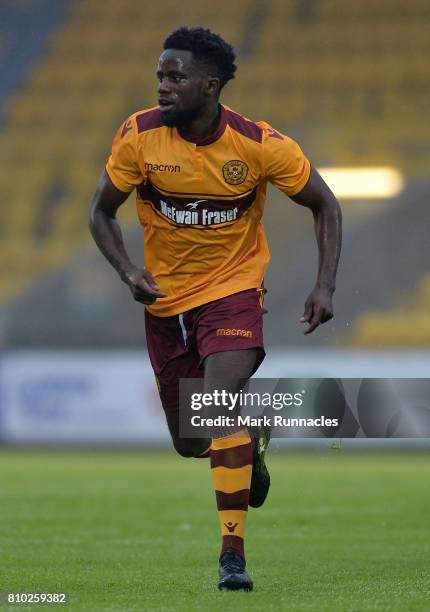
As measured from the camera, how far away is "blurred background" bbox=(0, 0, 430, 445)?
15.9 m

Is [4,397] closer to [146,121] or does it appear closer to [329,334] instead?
[329,334]

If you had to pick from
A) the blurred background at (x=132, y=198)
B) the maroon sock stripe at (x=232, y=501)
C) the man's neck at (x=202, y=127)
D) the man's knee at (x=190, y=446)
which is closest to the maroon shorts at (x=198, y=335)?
the man's knee at (x=190, y=446)

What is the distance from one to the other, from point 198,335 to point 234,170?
0.67 metres

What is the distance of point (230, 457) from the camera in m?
4.95

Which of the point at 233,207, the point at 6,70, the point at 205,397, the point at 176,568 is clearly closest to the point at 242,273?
the point at 233,207

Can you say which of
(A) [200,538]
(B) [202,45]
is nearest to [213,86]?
(B) [202,45]

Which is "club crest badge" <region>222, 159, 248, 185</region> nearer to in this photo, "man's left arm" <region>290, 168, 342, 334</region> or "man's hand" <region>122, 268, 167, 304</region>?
"man's left arm" <region>290, 168, 342, 334</region>

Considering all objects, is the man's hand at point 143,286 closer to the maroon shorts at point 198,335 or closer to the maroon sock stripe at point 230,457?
the maroon shorts at point 198,335

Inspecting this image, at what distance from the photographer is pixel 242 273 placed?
17.5 feet

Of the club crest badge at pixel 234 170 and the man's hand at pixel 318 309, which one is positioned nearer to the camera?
the man's hand at pixel 318 309

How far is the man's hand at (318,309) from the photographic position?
5039mm

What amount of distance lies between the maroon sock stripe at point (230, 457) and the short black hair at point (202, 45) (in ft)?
4.88

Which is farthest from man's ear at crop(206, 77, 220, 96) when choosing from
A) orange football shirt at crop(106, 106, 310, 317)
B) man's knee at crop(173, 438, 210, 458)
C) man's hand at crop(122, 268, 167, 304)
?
man's knee at crop(173, 438, 210, 458)

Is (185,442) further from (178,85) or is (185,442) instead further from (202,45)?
(202,45)
